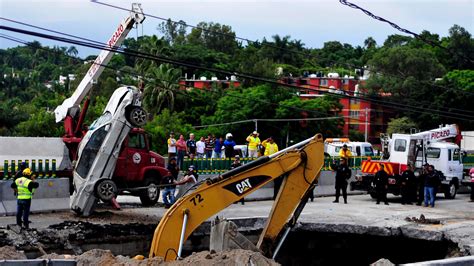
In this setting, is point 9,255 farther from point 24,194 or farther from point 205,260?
point 24,194

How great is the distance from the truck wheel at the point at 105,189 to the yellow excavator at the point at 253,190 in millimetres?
6483

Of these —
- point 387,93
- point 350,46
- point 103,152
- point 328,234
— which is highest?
point 350,46

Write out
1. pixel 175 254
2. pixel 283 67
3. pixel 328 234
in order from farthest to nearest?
pixel 283 67
pixel 328 234
pixel 175 254

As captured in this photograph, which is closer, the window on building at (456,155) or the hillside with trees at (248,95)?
the window on building at (456,155)

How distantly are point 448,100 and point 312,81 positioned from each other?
2597 cm

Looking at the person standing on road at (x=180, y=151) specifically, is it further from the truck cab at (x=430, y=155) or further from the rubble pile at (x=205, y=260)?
the rubble pile at (x=205, y=260)

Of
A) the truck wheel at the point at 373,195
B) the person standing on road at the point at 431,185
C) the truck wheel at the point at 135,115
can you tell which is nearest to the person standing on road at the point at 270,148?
the truck wheel at the point at 373,195

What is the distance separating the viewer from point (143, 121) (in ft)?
76.2

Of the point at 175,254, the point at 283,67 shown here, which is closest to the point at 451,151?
the point at 175,254

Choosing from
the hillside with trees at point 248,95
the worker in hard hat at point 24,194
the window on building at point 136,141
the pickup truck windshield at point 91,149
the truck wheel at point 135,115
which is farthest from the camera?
the hillside with trees at point 248,95

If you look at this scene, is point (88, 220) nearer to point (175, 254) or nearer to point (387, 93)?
point (175, 254)

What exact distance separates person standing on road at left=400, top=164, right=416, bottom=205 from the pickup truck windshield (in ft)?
38.8

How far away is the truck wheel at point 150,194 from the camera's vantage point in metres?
26.2

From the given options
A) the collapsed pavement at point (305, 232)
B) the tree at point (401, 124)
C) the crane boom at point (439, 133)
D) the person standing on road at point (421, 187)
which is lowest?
the collapsed pavement at point (305, 232)
